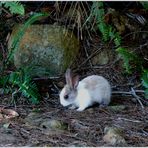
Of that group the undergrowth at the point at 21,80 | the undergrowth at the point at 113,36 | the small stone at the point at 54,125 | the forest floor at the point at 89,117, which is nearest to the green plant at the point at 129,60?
the undergrowth at the point at 113,36

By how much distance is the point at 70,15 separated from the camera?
6.72 meters

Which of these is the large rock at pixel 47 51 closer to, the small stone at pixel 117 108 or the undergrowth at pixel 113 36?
the undergrowth at pixel 113 36

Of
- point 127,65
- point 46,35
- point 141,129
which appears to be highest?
point 46,35

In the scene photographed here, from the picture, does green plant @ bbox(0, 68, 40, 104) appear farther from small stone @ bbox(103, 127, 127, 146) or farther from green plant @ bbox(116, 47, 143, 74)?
small stone @ bbox(103, 127, 127, 146)

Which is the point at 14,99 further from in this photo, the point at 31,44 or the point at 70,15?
the point at 70,15

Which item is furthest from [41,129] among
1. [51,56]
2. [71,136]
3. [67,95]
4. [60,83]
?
[51,56]

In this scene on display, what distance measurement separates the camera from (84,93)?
550cm

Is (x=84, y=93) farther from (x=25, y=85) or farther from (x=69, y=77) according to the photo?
(x=25, y=85)

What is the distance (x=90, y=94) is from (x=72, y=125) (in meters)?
0.75

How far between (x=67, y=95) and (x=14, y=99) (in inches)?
26.2

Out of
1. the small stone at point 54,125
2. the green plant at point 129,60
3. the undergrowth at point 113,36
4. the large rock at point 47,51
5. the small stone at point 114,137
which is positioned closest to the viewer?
the small stone at point 114,137

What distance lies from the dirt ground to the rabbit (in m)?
0.10

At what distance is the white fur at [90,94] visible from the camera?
548cm

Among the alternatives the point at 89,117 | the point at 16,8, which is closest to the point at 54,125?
the point at 89,117
